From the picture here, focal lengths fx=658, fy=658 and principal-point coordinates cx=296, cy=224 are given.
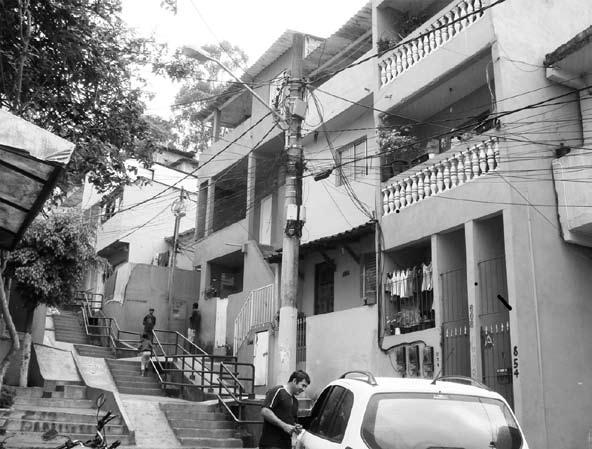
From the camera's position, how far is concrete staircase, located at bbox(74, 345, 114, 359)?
20.2 m

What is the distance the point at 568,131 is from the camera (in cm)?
1202

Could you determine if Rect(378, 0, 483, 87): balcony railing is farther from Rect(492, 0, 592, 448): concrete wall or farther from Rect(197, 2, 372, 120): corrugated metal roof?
Rect(197, 2, 372, 120): corrugated metal roof

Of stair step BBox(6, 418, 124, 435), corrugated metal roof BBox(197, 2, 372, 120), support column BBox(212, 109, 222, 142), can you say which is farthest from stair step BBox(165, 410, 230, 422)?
support column BBox(212, 109, 222, 142)

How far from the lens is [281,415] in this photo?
6.75m

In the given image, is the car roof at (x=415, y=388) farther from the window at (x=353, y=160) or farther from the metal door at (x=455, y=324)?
the window at (x=353, y=160)

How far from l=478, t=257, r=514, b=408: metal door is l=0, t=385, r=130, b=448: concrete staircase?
672 centimetres

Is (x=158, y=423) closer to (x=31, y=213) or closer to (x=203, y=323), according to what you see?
(x=31, y=213)

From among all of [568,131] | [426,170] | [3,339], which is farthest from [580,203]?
[3,339]

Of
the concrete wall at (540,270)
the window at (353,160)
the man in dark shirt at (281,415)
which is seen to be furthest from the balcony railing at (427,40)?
the man in dark shirt at (281,415)

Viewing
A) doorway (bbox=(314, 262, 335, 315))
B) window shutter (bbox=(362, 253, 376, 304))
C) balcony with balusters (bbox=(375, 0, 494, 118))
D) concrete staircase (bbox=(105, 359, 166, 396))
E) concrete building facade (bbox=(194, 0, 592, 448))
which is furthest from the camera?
doorway (bbox=(314, 262, 335, 315))

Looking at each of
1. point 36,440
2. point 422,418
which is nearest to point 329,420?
point 422,418

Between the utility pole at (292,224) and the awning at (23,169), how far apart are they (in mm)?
4746

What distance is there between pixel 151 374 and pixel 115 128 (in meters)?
9.50

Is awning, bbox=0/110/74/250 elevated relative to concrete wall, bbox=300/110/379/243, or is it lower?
lower
